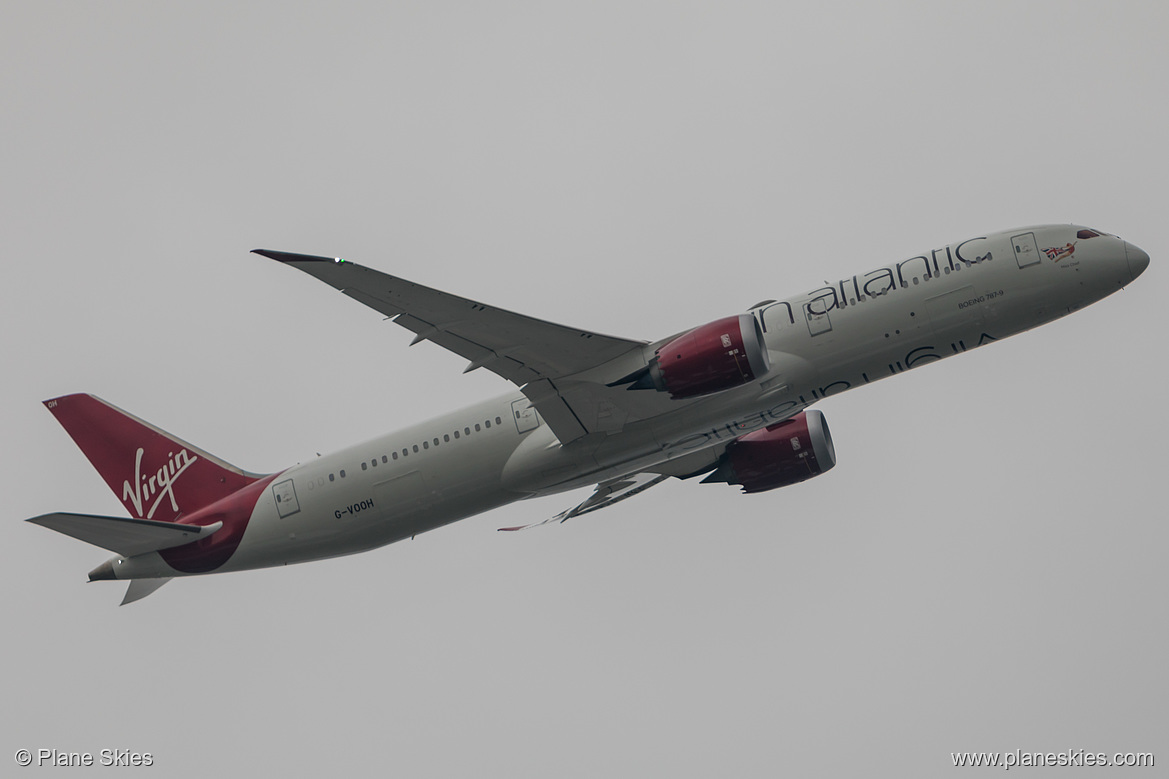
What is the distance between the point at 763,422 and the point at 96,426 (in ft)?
A: 70.3

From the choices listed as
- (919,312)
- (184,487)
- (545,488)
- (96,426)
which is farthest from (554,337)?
(96,426)

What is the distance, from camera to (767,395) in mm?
30188

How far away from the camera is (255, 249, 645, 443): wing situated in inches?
1065

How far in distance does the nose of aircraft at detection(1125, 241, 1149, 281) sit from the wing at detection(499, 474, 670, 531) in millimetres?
15704

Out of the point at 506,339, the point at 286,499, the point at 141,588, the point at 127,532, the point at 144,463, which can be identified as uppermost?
the point at 506,339

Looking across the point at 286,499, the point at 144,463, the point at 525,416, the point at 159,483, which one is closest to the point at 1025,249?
the point at 525,416

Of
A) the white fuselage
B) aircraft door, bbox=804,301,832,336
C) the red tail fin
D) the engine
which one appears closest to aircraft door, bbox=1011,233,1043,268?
the white fuselage

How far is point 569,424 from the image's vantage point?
3147cm

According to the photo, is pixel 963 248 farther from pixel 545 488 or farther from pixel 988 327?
pixel 545 488

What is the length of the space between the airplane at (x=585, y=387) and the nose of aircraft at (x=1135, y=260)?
0.14ft

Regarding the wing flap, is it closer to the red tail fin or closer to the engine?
the engine

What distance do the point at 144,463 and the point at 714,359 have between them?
19.4 meters

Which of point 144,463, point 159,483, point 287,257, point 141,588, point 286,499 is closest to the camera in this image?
point 287,257

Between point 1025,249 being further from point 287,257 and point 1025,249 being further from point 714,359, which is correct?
point 287,257
